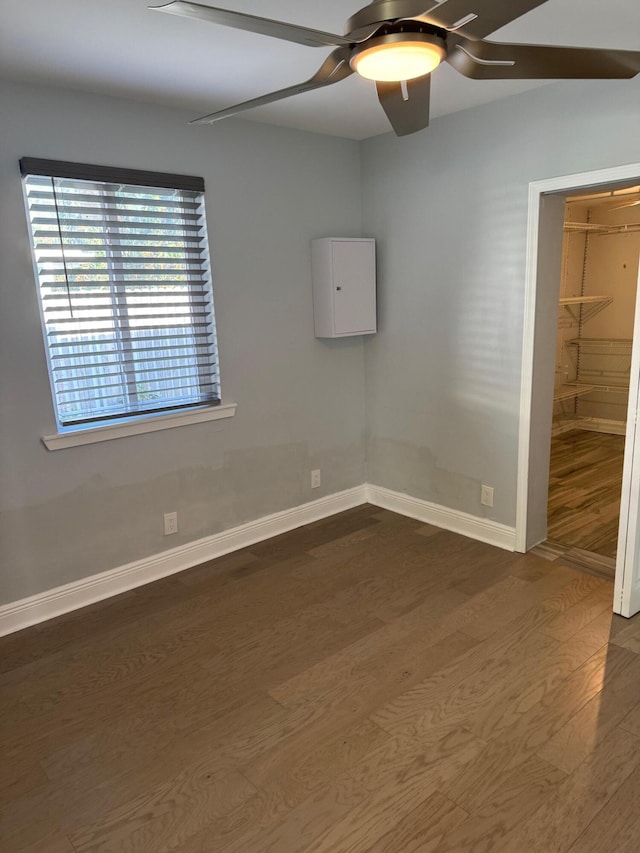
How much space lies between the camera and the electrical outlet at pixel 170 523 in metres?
3.15

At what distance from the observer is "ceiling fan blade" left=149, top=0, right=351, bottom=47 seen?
3.58ft

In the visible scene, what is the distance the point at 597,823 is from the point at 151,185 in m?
3.04

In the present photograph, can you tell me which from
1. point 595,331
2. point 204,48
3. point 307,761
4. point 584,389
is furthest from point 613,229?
point 307,761

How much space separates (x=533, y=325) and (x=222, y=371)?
1.69 metres

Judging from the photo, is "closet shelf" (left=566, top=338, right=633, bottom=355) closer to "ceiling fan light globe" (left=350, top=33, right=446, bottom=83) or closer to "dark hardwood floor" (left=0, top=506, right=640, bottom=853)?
"dark hardwood floor" (left=0, top=506, right=640, bottom=853)

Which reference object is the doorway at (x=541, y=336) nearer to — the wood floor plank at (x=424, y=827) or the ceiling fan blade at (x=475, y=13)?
the wood floor plank at (x=424, y=827)

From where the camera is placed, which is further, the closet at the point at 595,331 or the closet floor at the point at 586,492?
the closet at the point at 595,331

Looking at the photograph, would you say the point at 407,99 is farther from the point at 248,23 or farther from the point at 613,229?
the point at 613,229

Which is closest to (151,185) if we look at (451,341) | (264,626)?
(451,341)

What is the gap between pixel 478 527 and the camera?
3480 millimetres

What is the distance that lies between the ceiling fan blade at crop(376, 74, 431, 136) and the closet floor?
8.27 ft

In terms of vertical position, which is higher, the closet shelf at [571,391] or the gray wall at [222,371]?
the gray wall at [222,371]

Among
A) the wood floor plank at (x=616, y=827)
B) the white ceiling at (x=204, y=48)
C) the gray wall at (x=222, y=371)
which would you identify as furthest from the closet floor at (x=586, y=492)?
the white ceiling at (x=204, y=48)

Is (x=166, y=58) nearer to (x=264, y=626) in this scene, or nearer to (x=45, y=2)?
(x=45, y=2)
